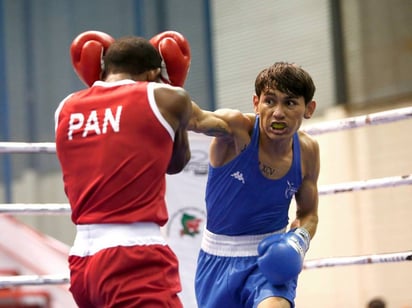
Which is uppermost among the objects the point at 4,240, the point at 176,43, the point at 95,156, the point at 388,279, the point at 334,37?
the point at 334,37

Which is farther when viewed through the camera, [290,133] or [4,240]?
[4,240]

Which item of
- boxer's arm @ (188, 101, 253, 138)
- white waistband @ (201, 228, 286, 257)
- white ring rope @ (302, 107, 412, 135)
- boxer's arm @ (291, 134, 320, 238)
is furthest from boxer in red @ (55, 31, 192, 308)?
white ring rope @ (302, 107, 412, 135)

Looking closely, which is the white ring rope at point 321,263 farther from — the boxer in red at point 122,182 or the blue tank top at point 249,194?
the boxer in red at point 122,182

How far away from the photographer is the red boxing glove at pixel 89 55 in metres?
2.35

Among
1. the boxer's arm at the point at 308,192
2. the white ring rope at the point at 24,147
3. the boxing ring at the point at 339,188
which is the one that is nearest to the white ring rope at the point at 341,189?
the boxing ring at the point at 339,188

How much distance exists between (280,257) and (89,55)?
855mm

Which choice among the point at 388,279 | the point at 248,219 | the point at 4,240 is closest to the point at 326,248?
the point at 388,279

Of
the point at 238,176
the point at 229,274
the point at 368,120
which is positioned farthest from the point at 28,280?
the point at 368,120

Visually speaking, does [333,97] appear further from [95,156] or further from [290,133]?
[95,156]

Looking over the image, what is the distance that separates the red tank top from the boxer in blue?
0.60 metres

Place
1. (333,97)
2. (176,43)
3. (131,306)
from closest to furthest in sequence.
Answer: (131,306)
(176,43)
(333,97)

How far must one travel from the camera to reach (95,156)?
6.68ft

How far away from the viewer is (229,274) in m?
2.79

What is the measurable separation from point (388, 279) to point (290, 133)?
355 cm
